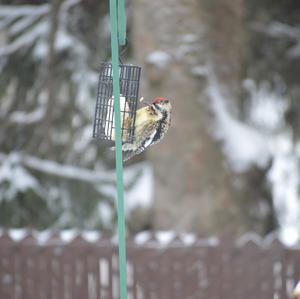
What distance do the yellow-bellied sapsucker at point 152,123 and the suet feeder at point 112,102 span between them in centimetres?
3

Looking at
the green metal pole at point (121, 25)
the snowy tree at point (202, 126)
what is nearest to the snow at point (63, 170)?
the snowy tree at point (202, 126)

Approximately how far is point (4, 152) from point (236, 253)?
3.36 meters

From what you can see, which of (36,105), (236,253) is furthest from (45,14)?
(236,253)

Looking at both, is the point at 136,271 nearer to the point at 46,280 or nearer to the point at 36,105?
the point at 46,280

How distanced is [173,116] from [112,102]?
3.52 m

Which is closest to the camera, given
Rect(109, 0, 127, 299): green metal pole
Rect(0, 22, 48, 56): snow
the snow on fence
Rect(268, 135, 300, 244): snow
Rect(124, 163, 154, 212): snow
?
Rect(109, 0, 127, 299): green metal pole

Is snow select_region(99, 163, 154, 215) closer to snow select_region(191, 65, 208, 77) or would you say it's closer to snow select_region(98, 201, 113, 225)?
snow select_region(98, 201, 113, 225)

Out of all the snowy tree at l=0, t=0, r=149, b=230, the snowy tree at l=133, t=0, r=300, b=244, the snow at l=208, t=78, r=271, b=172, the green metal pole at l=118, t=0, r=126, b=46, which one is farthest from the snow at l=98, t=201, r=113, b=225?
the green metal pole at l=118, t=0, r=126, b=46

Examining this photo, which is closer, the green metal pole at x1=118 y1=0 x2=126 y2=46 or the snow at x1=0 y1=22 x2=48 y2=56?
the green metal pole at x1=118 y1=0 x2=126 y2=46

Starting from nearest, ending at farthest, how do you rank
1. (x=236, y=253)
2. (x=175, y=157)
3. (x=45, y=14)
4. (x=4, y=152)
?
1. (x=236, y=253)
2. (x=175, y=157)
3. (x=45, y=14)
4. (x=4, y=152)

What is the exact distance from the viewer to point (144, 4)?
6195 millimetres

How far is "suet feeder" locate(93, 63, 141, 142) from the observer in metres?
2.61

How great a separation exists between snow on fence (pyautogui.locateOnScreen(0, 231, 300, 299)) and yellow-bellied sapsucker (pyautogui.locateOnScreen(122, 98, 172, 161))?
8.19ft

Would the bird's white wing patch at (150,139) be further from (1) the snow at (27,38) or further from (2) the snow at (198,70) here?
(1) the snow at (27,38)
